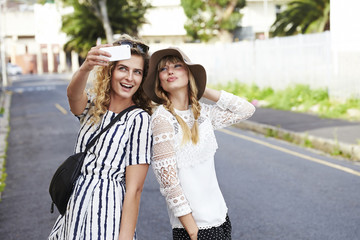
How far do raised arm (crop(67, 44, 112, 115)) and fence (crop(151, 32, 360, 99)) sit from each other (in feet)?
39.7

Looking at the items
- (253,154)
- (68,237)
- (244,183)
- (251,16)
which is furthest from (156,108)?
(251,16)

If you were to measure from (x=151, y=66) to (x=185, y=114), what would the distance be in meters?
0.31

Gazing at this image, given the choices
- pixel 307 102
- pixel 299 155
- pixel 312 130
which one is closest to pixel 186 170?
pixel 299 155

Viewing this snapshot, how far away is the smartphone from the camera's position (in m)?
2.42

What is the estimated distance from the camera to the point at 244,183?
700 centimetres

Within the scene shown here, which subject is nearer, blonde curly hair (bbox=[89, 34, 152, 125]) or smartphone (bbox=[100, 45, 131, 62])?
smartphone (bbox=[100, 45, 131, 62])

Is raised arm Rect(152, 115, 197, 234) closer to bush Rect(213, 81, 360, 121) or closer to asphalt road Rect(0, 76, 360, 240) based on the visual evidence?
asphalt road Rect(0, 76, 360, 240)

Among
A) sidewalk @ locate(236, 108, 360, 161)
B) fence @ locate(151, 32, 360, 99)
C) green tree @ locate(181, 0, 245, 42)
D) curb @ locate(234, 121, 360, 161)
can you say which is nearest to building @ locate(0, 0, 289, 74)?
green tree @ locate(181, 0, 245, 42)

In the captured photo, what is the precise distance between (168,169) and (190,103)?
0.47 m

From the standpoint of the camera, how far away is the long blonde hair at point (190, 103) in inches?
106

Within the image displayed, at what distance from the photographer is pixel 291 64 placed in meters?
17.3

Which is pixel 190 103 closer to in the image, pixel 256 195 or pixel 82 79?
pixel 82 79

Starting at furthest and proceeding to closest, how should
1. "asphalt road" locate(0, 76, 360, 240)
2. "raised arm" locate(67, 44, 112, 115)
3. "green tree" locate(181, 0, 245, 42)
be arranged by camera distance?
1. "green tree" locate(181, 0, 245, 42)
2. "asphalt road" locate(0, 76, 360, 240)
3. "raised arm" locate(67, 44, 112, 115)

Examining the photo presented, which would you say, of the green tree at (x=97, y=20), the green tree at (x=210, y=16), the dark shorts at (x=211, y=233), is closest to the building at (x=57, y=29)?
the green tree at (x=97, y=20)
